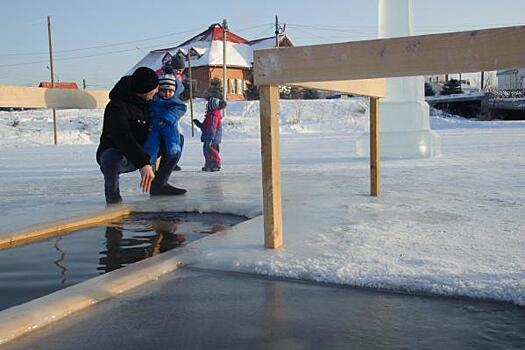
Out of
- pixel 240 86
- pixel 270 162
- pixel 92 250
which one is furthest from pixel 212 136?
pixel 240 86

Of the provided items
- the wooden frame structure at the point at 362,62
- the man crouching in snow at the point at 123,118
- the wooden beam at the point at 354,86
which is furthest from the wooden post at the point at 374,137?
the man crouching in snow at the point at 123,118

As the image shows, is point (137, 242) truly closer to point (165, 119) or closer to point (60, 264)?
point (60, 264)

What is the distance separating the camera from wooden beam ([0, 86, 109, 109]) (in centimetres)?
519

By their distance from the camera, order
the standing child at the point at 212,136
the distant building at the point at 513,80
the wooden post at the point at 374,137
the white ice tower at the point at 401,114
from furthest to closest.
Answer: the distant building at the point at 513,80 → the white ice tower at the point at 401,114 → the standing child at the point at 212,136 → the wooden post at the point at 374,137

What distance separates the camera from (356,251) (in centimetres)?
354

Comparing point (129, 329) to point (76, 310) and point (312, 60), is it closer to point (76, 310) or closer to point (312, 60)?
point (76, 310)

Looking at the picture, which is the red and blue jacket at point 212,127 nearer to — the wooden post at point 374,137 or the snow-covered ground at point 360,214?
the snow-covered ground at point 360,214

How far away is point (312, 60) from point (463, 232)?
1.67 metres

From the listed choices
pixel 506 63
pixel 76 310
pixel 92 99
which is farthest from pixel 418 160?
pixel 76 310

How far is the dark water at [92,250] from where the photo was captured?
3.22 meters

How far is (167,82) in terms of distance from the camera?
6.50 meters

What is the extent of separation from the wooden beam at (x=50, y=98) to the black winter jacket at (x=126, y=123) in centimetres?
59

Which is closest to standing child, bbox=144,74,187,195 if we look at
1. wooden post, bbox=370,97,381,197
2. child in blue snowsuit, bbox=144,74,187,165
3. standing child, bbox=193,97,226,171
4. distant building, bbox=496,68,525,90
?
child in blue snowsuit, bbox=144,74,187,165

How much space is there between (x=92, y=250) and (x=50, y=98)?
92.3 inches
